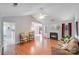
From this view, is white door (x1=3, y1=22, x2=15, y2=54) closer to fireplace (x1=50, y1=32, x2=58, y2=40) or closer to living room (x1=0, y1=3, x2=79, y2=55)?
living room (x1=0, y1=3, x2=79, y2=55)

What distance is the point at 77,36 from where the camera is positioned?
160 cm

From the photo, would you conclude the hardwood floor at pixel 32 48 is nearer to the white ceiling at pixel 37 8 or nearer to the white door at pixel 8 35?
the white door at pixel 8 35

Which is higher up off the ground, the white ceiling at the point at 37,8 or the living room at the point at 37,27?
the white ceiling at the point at 37,8

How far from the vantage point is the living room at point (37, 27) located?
63.0 inches

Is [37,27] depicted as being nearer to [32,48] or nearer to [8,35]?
[32,48]

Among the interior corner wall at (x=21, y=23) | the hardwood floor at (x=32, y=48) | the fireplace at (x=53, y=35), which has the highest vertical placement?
the interior corner wall at (x=21, y=23)

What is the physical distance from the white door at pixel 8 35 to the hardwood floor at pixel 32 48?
40mm

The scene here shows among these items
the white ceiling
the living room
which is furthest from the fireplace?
the white ceiling

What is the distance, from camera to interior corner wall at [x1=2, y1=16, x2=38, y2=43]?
1.61m

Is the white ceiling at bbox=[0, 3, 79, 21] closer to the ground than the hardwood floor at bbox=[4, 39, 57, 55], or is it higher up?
higher up

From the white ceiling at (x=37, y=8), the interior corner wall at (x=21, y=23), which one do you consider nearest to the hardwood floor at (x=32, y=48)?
the interior corner wall at (x=21, y=23)
